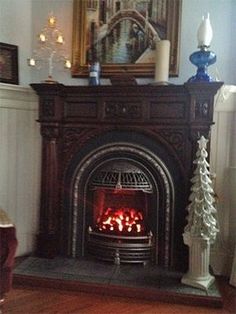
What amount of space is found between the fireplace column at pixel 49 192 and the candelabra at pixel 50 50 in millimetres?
502

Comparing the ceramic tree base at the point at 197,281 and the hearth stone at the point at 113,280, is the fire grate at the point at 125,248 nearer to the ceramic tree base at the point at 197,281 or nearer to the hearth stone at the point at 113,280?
the hearth stone at the point at 113,280

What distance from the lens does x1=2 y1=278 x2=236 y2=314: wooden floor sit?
1.99 meters

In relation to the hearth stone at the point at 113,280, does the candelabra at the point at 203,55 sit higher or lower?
higher

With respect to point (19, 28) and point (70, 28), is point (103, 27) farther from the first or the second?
point (19, 28)

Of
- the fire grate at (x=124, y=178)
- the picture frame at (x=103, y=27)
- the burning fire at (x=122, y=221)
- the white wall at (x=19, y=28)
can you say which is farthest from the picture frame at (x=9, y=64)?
the burning fire at (x=122, y=221)

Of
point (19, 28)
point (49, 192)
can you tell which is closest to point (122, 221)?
point (49, 192)

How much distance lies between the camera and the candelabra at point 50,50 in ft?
8.82

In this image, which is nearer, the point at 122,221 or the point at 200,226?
the point at 200,226

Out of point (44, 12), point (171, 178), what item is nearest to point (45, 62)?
point (44, 12)

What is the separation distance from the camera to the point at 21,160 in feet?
9.09

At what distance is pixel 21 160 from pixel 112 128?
31.8 inches

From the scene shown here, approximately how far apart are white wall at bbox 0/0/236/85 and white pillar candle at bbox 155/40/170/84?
0.61ft

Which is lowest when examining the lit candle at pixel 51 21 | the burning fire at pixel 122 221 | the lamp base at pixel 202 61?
the burning fire at pixel 122 221

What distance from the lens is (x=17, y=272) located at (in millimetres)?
2352
